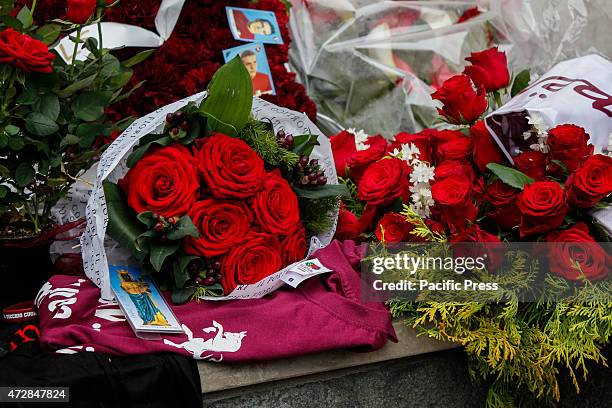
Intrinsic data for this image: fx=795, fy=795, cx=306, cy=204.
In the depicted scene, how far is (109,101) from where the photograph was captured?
1.36 metres

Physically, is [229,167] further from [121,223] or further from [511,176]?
[511,176]

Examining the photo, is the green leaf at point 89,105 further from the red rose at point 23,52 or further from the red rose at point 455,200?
the red rose at point 455,200

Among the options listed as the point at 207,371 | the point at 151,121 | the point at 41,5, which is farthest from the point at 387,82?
the point at 207,371

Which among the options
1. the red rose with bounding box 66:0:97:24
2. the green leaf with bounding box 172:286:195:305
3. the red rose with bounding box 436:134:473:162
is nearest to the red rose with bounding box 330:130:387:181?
the red rose with bounding box 436:134:473:162

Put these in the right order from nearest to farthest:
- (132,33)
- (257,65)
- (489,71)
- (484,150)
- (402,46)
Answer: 1. (484,150)
2. (489,71)
3. (132,33)
4. (257,65)
5. (402,46)

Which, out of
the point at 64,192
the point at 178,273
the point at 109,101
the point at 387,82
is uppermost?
the point at 109,101

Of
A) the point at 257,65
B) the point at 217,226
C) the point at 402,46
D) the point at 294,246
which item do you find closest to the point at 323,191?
the point at 294,246

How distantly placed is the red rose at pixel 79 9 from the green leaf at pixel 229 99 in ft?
0.76

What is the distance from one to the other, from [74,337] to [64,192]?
0.32m

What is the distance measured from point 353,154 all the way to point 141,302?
2.02 ft

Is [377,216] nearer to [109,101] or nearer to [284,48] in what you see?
[109,101]

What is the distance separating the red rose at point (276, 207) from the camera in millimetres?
1343

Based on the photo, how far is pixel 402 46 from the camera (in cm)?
240

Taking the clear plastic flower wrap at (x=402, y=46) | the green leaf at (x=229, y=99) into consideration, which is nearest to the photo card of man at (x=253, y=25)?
the clear plastic flower wrap at (x=402, y=46)
